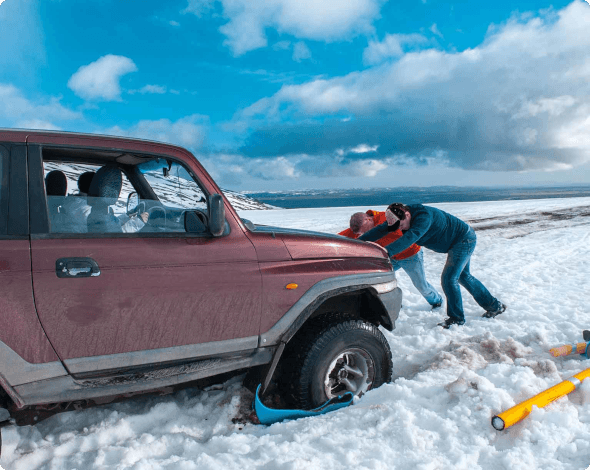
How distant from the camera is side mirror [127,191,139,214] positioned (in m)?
2.95

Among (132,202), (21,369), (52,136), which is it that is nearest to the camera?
(21,369)

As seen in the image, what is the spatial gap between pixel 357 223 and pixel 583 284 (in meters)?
4.88

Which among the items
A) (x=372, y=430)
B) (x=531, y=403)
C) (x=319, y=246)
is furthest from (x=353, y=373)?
(x=531, y=403)

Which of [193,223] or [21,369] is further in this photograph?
[193,223]

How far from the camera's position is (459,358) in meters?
4.26

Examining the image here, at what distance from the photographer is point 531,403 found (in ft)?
9.96

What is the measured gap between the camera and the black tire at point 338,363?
322 cm

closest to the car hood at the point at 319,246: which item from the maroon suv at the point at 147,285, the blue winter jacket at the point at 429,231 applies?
the maroon suv at the point at 147,285

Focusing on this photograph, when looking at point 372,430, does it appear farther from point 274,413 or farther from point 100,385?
point 100,385

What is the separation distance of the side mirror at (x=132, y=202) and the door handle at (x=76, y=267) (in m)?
0.58

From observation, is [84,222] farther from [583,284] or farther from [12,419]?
[583,284]

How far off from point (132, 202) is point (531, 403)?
318 centimetres

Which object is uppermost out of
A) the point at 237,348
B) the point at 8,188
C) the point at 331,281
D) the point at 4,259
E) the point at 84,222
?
the point at 8,188

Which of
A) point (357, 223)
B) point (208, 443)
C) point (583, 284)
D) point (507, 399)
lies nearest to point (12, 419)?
point (208, 443)
